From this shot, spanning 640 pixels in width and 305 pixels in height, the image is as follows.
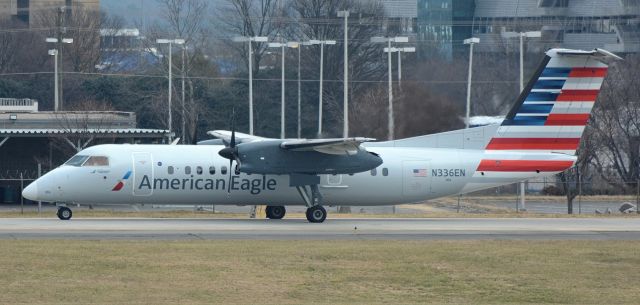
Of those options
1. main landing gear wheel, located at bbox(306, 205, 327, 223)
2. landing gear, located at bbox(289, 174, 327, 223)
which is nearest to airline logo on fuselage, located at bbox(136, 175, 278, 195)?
landing gear, located at bbox(289, 174, 327, 223)

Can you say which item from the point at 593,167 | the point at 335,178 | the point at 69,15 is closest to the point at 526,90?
the point at 335,178

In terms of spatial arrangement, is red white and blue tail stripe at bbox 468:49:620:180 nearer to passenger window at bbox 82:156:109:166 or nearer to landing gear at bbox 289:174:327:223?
landing gear at bbox 289:174:327:223

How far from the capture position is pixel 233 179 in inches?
1458

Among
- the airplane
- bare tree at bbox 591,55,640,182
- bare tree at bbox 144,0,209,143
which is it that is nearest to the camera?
the airplane

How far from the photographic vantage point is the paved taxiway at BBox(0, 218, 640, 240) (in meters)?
31.5

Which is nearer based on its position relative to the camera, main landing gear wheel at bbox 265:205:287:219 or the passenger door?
the passenger door

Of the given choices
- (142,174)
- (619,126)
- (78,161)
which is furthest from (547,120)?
(619,126)

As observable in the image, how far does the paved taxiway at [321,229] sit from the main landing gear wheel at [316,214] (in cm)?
36

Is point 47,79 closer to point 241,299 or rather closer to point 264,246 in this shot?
point 264,246

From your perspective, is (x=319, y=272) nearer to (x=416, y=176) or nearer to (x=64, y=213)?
(x=416, y=176)

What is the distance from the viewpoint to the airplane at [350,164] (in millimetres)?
36500

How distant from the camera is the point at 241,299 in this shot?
20812mm

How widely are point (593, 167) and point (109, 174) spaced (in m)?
38.5

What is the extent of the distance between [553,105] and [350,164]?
6971 mm
